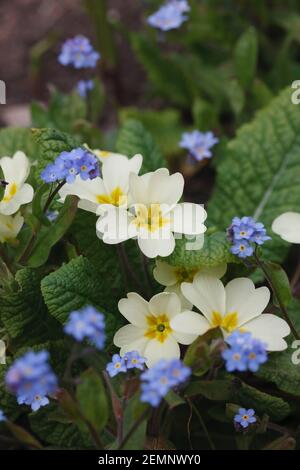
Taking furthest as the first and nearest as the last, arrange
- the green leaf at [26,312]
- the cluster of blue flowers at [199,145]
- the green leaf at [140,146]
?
the cluster of blue flowers at [199,145]
the green leaf at [140,146]
the green leaf at [26,312]

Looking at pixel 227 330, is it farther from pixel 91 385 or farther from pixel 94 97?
pixel 94 97

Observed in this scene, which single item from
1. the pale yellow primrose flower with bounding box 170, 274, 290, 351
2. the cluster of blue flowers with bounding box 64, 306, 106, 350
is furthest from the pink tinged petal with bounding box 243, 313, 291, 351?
the cluster of blue flowers with bounding box 64, 306, 106, 350

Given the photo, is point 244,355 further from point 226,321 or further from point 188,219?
point 188,219

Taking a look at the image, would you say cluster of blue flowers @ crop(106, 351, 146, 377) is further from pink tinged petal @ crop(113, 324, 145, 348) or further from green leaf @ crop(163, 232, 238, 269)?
green leaf @ crop(163, 232, 238, 269)

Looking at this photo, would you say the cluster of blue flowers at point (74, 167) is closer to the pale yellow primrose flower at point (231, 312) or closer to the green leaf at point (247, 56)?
the pale yellow primrose flower at point (231, 312)

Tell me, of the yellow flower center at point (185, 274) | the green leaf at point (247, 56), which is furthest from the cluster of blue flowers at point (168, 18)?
the yellow flower center at point (185, 274)

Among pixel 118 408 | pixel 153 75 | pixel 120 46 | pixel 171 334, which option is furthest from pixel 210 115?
pixel 118 408
